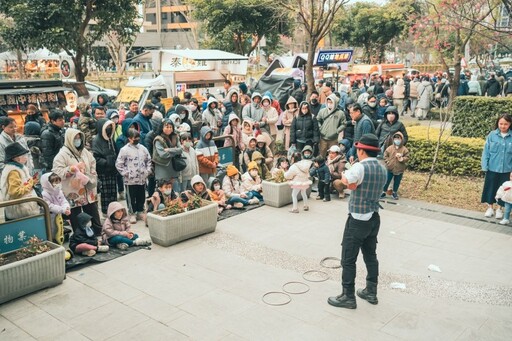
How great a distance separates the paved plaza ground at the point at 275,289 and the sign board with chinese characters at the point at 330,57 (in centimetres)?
1294

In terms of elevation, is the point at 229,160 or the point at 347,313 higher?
the point at 229,160

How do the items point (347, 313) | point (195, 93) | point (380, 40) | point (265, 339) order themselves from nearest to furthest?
point (265, 339) < point (347, 313) < point (195, 93) < point (380, 40)

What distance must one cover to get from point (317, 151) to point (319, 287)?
5773mm

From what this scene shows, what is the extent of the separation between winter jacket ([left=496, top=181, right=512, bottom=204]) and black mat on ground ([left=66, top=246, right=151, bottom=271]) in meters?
5.91

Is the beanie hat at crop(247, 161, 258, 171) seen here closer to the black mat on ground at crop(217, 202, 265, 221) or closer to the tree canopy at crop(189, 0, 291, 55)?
the black mat on ground at crop(217, 202, 265, 221)

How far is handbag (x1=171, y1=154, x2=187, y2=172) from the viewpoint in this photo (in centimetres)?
844

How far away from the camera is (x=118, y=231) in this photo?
734cm

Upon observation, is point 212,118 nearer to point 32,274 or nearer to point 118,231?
point 118,231

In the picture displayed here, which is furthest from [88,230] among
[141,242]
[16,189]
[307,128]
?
[307,128]

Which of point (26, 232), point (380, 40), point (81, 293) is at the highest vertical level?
point (380, 40)

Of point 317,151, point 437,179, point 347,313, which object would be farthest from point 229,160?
point 347,313

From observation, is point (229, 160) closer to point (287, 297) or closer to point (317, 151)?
point (317, 151)

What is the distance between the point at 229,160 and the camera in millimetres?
10469

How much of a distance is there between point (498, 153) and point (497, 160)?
12 cm
